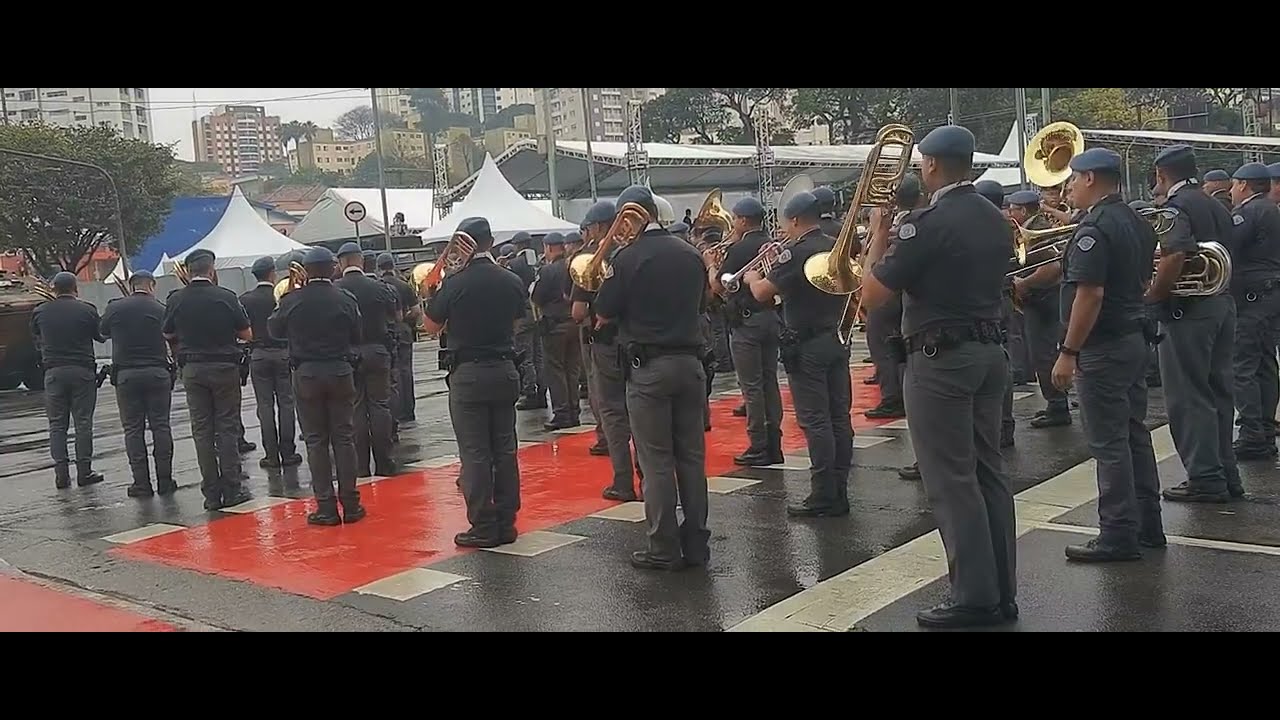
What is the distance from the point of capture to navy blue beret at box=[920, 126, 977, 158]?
4.75m

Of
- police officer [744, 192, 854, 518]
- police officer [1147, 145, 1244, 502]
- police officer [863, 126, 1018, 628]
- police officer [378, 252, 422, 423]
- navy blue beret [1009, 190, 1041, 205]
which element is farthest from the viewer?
police officer [378, 252, 422, 423]

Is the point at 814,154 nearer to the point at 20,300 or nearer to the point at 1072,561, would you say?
the point at 20,300

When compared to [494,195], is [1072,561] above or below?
below

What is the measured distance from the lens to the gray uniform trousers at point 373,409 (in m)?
8.97

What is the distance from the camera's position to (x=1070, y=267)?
541 centimetres

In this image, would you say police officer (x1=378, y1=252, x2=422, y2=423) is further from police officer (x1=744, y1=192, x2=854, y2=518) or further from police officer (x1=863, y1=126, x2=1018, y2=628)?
police officer (x1=863, y1=126, x2=1018, y2=628)

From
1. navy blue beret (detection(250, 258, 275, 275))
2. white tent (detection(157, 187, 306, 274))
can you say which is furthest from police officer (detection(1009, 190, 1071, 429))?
white tent (detection(157, 187, 306, 274))

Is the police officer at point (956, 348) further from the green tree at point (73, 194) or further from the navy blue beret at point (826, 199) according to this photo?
the green tree at point (73, 194)

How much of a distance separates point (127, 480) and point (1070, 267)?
8.72 meters

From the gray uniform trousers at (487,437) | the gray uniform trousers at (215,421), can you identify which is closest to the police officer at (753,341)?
the gray uniform trousers at (487,437)

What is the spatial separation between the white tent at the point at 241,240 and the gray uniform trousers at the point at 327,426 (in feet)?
70.8

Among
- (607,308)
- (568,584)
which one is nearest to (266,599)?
(568,584)

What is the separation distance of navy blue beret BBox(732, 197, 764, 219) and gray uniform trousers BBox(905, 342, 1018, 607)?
354 centimetres

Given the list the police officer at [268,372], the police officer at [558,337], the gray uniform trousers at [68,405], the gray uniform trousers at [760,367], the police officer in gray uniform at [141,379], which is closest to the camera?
the gray uniform trousers at [760,367]
